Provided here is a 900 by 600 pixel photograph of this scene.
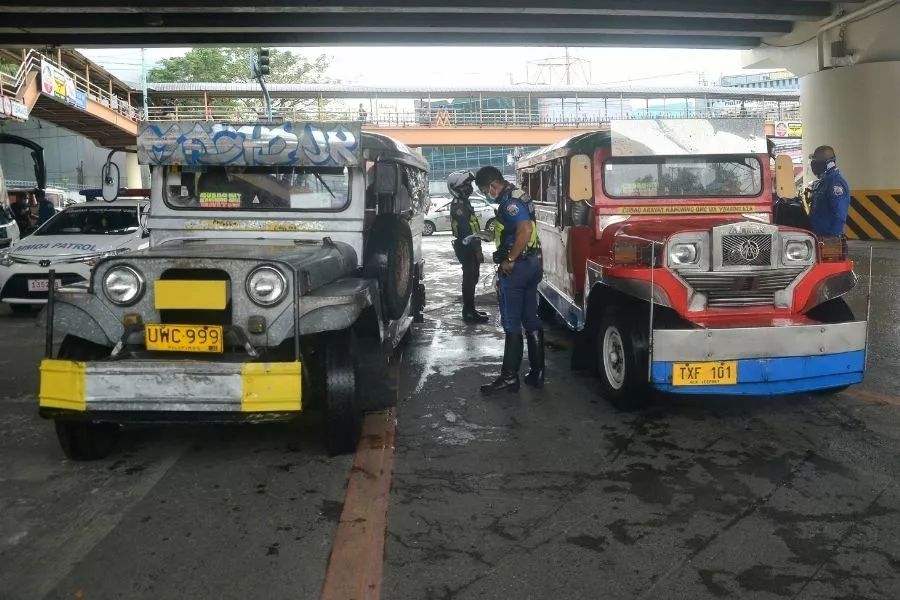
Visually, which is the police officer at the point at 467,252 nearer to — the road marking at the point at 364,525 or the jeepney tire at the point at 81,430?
the road marking at the point at 364,525

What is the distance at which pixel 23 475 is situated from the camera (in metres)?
4.44

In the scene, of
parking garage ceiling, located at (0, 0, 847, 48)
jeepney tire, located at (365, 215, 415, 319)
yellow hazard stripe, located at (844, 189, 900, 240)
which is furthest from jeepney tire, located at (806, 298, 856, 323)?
yellow hazard stripe, located at (844, 189, 900, 240)

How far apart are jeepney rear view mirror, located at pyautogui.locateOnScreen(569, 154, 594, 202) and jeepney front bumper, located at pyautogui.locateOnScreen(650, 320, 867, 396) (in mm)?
1931

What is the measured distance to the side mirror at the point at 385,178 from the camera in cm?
585

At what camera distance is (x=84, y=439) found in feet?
15.0

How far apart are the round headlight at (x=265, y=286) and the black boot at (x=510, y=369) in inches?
91.7

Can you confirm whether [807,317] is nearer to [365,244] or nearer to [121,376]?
[365,244]

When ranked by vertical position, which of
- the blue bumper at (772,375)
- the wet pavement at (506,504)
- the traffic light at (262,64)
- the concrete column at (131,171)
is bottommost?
the wet pavement at (506,504)

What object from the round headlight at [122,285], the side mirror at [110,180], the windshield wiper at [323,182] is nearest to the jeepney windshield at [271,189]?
the windshield wiper at [323,182]

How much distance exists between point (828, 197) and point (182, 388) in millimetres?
6421

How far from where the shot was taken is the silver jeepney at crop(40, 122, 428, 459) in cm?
415

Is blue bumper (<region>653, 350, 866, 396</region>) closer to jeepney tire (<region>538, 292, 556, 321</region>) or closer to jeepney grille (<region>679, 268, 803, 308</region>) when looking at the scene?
jeepney grille (<region>679, 268, 803, 308</region>)

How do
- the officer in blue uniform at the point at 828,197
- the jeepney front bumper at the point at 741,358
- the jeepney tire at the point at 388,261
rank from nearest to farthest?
the jeepney front bumper at the point at 741,358 → the jeepney tire at the point at 388,261 → the officer in blue uniform at the point at 828,197

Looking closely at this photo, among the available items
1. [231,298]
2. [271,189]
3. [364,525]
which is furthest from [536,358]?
[364,525]
